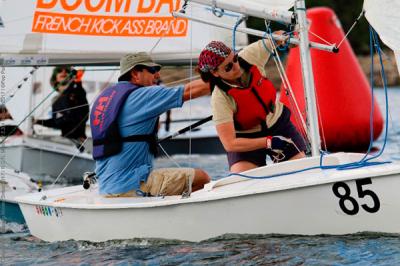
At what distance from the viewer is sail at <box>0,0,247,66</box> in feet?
25.8

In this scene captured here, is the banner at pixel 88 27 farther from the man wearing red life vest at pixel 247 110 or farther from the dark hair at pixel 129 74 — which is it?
the man wearing red life vest at pixel 247 110

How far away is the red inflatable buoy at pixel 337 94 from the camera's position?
11398mm

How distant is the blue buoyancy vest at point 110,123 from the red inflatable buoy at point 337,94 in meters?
5.37

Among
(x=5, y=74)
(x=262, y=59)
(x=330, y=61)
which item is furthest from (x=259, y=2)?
(x=330, y=61)

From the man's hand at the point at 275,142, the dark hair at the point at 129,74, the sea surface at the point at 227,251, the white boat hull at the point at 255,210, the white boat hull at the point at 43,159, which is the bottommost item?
the sea surface at the point at 227,251

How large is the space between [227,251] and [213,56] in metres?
1.25

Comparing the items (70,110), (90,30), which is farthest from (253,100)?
(70,110)

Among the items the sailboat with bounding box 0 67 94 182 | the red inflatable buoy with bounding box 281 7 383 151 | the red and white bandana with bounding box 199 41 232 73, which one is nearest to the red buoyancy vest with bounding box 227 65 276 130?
the red and white bandana with bounding box 199 41 232 73

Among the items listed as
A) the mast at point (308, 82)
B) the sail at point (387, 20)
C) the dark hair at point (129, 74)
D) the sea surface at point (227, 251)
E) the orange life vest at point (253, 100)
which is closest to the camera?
the sea surface at point (227, 251)

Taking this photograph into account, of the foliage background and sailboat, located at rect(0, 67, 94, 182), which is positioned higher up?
the foliage background

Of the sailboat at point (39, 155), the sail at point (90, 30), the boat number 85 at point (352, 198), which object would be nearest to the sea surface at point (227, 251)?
the boat number 85 at point (352, 198)

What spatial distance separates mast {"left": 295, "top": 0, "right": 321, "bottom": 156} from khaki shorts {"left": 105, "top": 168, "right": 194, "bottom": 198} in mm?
878

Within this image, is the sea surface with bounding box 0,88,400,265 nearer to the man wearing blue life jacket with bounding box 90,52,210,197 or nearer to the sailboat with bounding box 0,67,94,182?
the man wearing blue life jacket with bounding box 90,52,210,197

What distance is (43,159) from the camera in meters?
11.2
